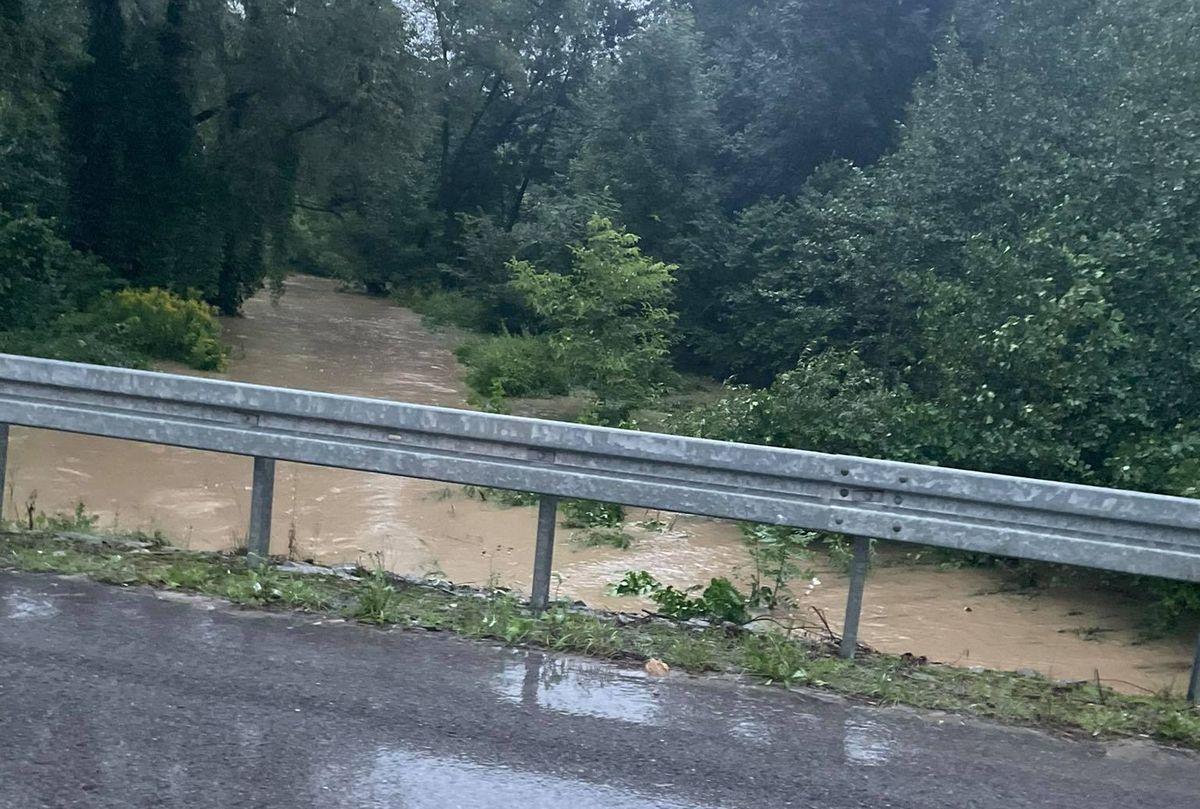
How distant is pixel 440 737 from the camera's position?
4355 millimetres

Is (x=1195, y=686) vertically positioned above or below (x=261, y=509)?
below

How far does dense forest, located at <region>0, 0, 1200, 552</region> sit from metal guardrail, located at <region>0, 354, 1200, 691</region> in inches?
198

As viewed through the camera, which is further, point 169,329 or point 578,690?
point 169,329

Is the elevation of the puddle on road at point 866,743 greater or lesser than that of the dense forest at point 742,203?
lesser

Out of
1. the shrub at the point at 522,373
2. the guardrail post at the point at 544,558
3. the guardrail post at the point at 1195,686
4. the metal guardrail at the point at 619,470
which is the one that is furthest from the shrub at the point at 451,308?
the guardrail post at the point at 1195,686

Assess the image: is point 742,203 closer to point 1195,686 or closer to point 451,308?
point 451,308

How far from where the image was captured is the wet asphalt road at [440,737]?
12.9 ft

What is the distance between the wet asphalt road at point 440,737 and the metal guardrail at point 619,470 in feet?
Result: 2.78

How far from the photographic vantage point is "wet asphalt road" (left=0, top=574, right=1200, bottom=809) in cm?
393

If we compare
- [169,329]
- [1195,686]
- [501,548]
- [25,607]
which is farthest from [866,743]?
[169,329]

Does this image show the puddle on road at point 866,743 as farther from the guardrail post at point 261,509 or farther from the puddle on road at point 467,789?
the guardrail post at point 261,509

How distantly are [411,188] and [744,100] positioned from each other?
22107 millimetres

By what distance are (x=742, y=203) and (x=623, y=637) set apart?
23.5 metres

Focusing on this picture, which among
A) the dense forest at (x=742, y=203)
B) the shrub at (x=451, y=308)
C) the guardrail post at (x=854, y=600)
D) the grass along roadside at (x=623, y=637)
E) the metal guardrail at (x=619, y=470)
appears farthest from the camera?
the shrub at (x=451, y=308)
